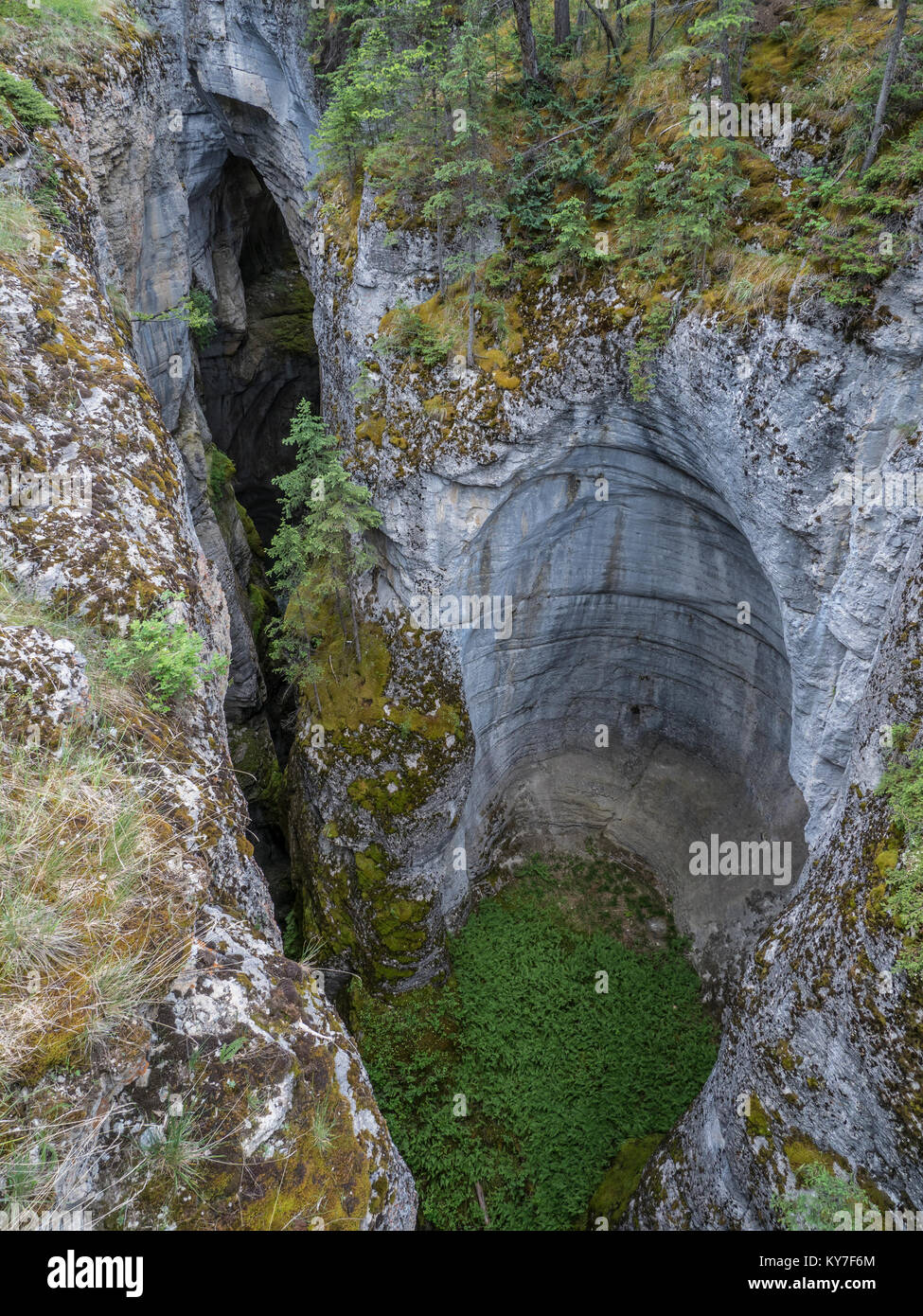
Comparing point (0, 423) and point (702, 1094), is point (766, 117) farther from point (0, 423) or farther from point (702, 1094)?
point (702, 1094)

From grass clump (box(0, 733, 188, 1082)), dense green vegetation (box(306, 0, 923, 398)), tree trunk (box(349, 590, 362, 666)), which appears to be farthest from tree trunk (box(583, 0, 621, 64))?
grass clump (box(0, 733, 188, 1082))

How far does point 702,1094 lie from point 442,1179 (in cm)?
587

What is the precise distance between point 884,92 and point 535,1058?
1770cm

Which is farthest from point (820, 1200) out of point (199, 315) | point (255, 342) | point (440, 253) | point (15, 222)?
point (255, 342)

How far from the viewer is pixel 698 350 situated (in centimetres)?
1116

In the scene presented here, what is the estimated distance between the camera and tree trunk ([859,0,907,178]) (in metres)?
8.56

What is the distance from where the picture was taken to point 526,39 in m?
13.7

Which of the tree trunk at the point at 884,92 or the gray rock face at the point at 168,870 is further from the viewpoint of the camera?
the tree trunk at the point at 884,92

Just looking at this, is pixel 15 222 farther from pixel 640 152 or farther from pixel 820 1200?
pixel 820 1200

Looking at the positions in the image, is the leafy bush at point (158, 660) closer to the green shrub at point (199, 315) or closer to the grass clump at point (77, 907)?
the grass clump at point (77, 907)

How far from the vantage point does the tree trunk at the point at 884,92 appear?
856 cm

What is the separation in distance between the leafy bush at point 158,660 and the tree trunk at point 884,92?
11.0 m

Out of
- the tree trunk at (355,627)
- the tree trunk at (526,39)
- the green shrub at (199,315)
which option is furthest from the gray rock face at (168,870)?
the tree trunk at (526,39)
